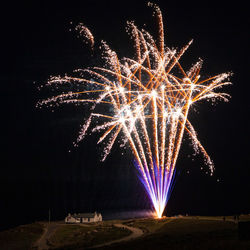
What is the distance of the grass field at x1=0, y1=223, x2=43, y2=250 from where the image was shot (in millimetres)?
52119

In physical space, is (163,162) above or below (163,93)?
below

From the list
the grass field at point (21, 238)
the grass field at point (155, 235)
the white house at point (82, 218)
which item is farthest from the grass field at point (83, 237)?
the white house at point (82, 218)

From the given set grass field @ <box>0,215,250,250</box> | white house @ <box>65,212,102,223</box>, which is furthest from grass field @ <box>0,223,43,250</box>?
white house @ <box>65,212,102,223</box>

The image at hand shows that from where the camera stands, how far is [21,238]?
193 feet

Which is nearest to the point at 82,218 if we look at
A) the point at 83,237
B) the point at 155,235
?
the point at 83,237

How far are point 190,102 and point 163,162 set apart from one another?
7912mm

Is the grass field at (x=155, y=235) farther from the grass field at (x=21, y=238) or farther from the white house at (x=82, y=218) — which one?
the white house at (x=82, y=218)

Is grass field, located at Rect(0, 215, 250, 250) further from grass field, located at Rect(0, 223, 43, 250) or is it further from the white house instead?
the white house

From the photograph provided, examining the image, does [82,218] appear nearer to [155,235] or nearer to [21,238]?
[21,238]

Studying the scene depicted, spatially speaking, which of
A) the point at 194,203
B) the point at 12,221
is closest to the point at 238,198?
the point at 194,203

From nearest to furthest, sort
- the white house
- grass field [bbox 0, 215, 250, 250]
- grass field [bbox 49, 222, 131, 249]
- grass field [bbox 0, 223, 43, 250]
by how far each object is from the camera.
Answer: grass field [bbox 0, 215, 250, 250]
grass field [bbox 49, 222, 131, 249]
grass field [bbox 0, 223, 43, 250]
the white house

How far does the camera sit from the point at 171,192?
3730 inches

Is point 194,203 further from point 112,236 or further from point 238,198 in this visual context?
point 112,236

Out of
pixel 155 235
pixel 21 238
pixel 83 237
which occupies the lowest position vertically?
pixel 21 238
